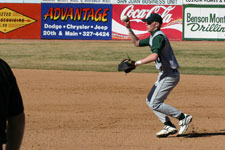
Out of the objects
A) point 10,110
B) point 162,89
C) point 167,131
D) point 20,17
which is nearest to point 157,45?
point 162,89

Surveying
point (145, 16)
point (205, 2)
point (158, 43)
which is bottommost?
point (145, 16)

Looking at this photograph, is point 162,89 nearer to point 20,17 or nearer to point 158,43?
point 158,43

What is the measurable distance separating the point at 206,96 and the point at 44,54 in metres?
11.9

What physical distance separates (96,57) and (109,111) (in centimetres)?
1144

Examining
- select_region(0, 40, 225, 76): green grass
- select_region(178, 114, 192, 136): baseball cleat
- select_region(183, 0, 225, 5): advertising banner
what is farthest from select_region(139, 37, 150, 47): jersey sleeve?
select_region(183, 0, 225, 5): advertising banner

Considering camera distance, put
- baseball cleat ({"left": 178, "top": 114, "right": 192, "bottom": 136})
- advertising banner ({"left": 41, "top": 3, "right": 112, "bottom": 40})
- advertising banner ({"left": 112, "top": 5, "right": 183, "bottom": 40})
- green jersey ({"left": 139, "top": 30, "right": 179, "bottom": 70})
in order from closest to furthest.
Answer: green jersey ({"left": 139, "top": 30, "right": 179, "bottom": 70}) < baseball cleat ({"left": 178, "top": 114, "right": 192, "bottom": 136}) < advertising banner ({"left": 112, "top": 5, "right": 183, "bottom": 40}) < advertising banner ({"left": 41, "top": 3, "right": 112, "bottom": 40})

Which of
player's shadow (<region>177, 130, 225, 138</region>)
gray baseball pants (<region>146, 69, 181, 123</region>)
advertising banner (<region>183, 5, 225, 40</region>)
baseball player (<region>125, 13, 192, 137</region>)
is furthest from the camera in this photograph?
advertising banner (<region>183, 5, 225, 40</region>)

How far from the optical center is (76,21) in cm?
3077

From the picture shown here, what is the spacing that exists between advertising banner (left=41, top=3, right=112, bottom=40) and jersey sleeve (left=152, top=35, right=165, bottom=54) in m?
23.9

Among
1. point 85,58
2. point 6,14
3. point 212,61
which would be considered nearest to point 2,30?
point 6,14

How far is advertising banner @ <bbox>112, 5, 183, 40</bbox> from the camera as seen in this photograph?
99.9ft

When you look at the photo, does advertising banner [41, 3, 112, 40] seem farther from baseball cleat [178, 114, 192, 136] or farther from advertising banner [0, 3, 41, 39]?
baseball cleat [178, 114, 192, 136]

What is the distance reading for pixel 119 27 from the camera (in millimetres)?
30766

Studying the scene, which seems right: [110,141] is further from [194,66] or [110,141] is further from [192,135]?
[194,66]
